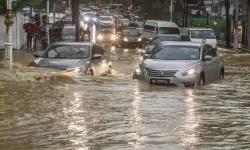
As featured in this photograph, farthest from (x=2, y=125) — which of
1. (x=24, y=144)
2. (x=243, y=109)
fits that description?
(x=243, y=109)

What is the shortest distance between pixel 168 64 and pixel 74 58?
3198 mm

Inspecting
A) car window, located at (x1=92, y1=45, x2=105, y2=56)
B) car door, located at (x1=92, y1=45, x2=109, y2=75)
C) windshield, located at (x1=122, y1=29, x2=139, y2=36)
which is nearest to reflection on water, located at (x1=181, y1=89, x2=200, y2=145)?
car door, located at (x1=92, y1=45, x2=109, y2=75)

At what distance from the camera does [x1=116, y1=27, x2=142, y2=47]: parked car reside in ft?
151

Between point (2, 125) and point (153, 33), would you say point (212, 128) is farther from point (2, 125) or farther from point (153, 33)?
point (153, 33)

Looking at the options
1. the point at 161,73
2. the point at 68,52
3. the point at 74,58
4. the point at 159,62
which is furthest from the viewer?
the point at 68,52

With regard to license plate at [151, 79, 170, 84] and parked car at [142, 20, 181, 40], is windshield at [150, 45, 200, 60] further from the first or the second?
parked car at [142, 20, 181, 40]

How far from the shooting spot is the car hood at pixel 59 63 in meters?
18.8

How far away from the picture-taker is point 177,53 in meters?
19.3

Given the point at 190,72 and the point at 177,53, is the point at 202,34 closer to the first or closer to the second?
the point at 177,53

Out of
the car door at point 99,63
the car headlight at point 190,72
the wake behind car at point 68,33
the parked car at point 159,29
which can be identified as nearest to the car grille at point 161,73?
the car headlight at point 190,72

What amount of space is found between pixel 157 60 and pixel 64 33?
2061 cm

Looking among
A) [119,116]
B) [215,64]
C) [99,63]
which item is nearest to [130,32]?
[99,63]

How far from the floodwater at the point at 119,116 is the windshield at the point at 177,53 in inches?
56.2

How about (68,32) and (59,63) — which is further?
(68,32)
